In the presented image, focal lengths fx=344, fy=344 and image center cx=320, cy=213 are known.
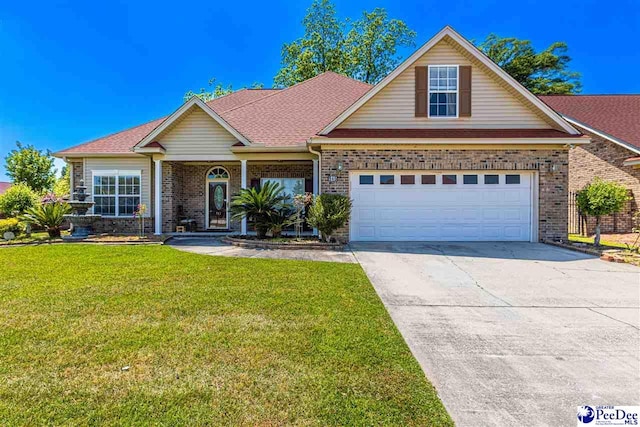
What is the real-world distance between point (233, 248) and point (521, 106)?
10.4 metres

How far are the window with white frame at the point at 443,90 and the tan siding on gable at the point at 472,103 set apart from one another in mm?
202

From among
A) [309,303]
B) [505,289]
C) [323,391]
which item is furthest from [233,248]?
[323,391]

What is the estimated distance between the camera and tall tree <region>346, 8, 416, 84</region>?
29.5m

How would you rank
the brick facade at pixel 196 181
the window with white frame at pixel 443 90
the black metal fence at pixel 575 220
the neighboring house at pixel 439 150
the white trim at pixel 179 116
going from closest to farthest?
the neighboring house at pixel 439 150, the window with white frame at pixel 443 90, the white trim at pixel 179 116, the brick facade at pixel 196 181, the black metal fence at pixel 575 220

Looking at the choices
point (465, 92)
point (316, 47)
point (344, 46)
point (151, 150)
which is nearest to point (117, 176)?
point (151, 150)

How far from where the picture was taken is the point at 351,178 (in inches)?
439

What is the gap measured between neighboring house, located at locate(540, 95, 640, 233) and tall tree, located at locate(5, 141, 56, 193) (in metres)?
36.0

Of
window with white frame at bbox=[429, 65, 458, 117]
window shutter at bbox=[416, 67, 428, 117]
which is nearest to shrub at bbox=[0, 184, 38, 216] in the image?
window shutter at bbox=[416, 67, 428, 117]

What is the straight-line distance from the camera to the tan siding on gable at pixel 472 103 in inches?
448

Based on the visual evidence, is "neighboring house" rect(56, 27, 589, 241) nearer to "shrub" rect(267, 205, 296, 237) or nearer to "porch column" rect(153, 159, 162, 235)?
"porch column" rect(153, 159, 162, 235)

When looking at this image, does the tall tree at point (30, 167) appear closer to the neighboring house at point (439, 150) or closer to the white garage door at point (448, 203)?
the neighboring house at point (439, 150)

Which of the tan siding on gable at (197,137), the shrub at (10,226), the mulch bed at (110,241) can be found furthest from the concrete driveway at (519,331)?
the shrub at (10,226)

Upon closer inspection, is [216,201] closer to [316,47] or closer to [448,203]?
[448,203]

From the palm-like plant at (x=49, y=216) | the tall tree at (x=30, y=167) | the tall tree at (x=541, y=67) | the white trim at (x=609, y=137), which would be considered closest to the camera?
the palm-like plant at (x=49, y=216)
